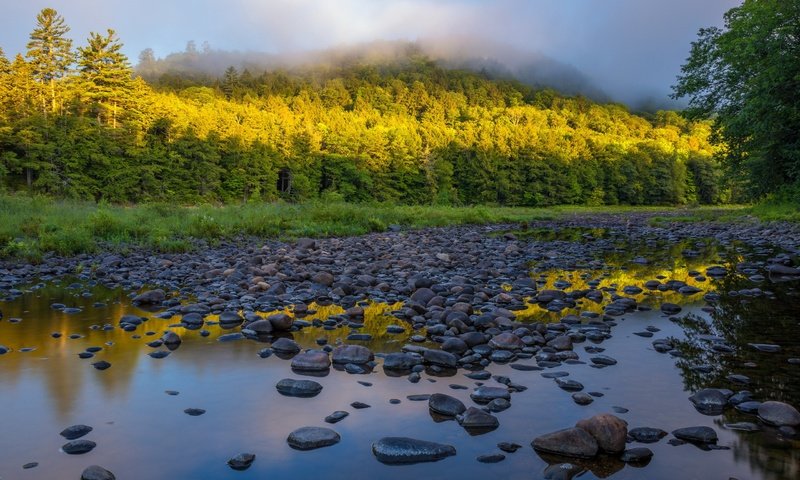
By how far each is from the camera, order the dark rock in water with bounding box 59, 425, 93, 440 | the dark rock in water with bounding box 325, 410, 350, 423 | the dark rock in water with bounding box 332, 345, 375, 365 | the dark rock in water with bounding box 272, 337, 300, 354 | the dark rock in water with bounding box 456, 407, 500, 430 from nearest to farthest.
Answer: the dark rock in water with bounding box 59, 425, 93, 440, the dark rock in water with bounding box 456, 407, 500, 430, the dark rock in water with bounding box 325, 410, 350, 423, the dark rock in water with bounding box 332, 345, 375, 365, the dark rock in water with bounding box 272, 337, 300, 354

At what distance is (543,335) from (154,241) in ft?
41.8

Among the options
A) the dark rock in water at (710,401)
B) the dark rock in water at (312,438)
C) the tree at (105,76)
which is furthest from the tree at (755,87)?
the tree at (105,76)

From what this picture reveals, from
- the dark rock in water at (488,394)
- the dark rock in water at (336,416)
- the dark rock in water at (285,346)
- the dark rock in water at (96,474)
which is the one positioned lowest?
the dark rock in water at (285,346)

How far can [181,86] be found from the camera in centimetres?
11562

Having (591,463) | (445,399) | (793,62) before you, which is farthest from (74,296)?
(793,62)

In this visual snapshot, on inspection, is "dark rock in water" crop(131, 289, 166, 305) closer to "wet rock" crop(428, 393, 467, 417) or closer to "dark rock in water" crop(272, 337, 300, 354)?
"dark rock in water" crop(272, 337, 300, 354)

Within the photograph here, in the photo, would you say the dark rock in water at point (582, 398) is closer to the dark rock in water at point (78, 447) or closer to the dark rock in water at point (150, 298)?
the dark rock in water at point (78, 447)

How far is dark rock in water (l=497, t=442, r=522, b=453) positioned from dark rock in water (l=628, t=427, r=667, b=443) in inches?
33.4

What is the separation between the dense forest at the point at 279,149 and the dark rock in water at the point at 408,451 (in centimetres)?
2902

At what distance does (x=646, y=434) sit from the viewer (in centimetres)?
373

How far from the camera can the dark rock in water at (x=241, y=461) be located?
3398mm

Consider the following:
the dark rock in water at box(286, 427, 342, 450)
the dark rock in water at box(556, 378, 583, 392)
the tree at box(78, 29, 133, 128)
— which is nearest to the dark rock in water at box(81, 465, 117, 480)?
the dark rock in water at box(286, 427, 342, 450)

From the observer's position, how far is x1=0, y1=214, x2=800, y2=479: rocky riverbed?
3496mm

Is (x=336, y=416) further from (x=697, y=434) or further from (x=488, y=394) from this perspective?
(x=697, y=434)
